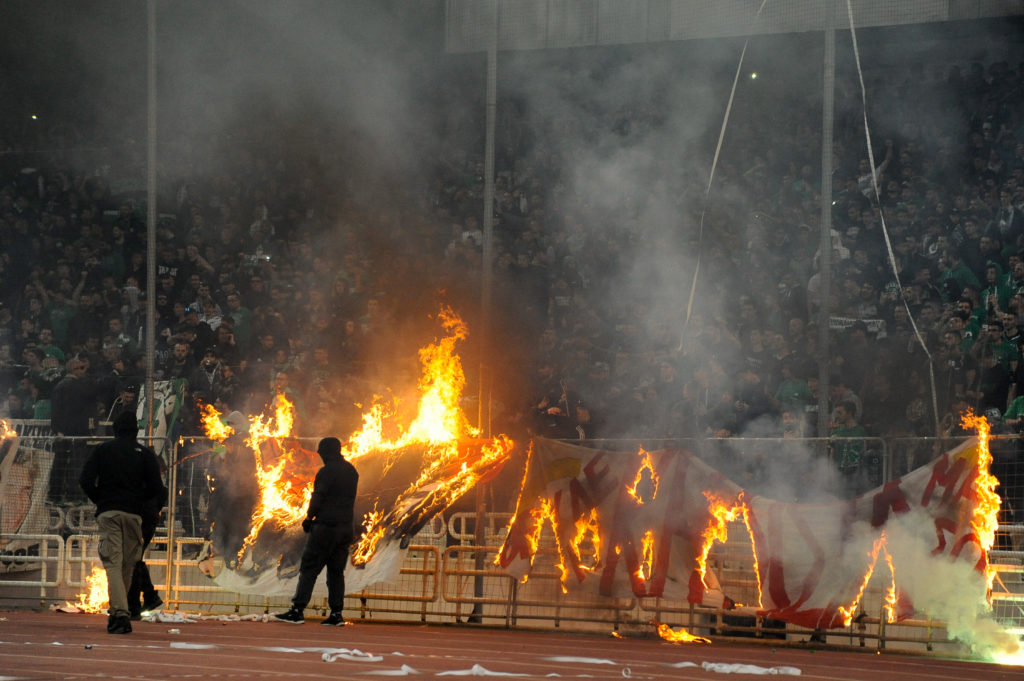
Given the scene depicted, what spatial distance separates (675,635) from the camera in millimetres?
8250

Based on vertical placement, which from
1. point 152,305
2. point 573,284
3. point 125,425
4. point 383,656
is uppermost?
point 573,284

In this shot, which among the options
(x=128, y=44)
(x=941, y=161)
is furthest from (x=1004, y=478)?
(x=128, y=44)

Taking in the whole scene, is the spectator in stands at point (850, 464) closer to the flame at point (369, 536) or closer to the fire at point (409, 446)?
the fire at point (409, 446)

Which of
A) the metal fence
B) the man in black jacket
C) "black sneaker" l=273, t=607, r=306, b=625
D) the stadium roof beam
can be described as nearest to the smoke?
the metal fence

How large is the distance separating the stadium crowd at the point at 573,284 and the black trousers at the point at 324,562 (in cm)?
200

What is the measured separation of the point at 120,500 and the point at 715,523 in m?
3.89

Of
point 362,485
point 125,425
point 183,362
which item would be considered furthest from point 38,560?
point 183,362

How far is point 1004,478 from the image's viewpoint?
7.73 meters

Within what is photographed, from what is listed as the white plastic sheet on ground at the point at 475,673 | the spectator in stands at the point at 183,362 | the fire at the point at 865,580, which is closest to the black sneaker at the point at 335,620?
the white plastic sheet on ground at the point at 475,673

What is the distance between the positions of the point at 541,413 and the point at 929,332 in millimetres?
3532

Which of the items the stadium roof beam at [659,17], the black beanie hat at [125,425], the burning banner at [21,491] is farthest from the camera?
the stadium roof beam at [659,17]

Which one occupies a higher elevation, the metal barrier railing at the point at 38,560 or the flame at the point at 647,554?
the flame at the point at 647,554

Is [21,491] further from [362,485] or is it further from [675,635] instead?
[675,635]

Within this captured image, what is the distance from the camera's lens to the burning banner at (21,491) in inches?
392
